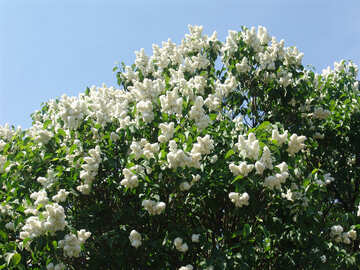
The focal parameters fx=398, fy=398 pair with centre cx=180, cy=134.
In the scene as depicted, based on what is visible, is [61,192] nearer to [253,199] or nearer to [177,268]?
[177,268]

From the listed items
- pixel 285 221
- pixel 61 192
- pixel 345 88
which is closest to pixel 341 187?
pixel 345 88

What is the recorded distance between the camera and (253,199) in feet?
16.0

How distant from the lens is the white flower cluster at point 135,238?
474cm

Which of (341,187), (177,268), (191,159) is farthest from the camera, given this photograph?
(341,187)

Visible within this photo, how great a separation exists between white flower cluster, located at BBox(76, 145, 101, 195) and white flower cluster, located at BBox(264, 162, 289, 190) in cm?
209

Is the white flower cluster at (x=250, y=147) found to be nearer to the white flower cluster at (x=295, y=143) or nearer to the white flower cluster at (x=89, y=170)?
the white flower cluster at (x=295, y=143)

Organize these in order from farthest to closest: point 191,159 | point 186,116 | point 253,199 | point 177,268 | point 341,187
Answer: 1. point 341,187
2. point 186,116
3. point 177,268
4. point 253,199
5. point 191,159

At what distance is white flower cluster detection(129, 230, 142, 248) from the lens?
4.74 m

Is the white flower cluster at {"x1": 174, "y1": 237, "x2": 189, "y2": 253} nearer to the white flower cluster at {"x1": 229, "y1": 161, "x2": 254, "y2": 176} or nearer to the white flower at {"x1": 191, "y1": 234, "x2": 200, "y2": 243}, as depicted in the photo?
the white flower at {"x1": 191, "y1": 234, "x2": 200, "y2": 243}

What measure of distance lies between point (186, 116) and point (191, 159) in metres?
1.42

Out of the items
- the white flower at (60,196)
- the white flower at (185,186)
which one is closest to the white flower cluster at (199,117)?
the white flower at (185,186)

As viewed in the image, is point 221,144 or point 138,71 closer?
point 221,144

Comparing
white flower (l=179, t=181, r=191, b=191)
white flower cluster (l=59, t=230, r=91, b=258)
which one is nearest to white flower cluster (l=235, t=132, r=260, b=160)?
white flower (l=179, t=181, r=191, b=191)

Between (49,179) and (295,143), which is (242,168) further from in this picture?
(49,179)
